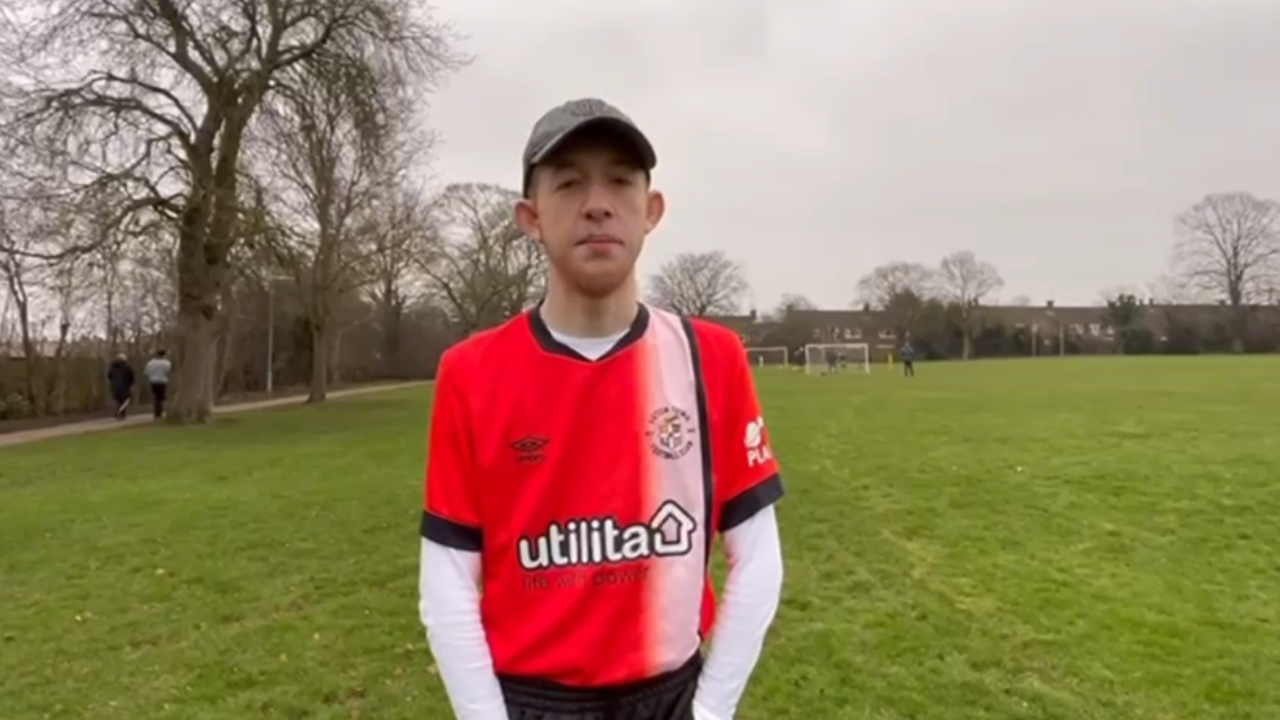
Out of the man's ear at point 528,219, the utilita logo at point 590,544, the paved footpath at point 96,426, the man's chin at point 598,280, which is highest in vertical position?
the man's ear at point 528,219

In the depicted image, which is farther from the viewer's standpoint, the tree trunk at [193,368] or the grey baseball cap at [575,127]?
the tree trunk at [193,368]

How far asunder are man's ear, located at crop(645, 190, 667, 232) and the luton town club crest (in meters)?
0.37

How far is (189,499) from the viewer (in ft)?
40.1

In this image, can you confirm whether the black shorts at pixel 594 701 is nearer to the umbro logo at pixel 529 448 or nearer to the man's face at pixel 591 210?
the umbro logo at pixel 529 448

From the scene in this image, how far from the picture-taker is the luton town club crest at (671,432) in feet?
6.13

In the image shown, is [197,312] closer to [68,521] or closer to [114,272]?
[114,272]

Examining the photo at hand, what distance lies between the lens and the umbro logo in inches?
72.1

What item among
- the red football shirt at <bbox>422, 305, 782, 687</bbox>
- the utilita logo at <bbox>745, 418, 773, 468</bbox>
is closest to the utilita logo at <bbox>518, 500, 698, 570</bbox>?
the red football shirt at <bbox>422, 305, 782, 687</bbox>

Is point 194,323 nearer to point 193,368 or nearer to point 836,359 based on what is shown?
point 193,368

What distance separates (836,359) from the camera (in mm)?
70312

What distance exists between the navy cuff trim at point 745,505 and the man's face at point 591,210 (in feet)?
1.55

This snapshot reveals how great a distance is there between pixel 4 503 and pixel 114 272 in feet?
31.6

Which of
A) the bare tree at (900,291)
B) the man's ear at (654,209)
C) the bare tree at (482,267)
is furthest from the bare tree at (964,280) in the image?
the man's ear at (654,209)

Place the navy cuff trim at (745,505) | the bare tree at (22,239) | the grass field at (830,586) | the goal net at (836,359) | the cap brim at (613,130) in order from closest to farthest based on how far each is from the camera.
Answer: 1. the cap brim at (613,130)
2. the navy cuff trim at (745,505)
3. the grass field at (830,586)
4. the bare tree at (22,239)
5. the goal net at (836,359)
